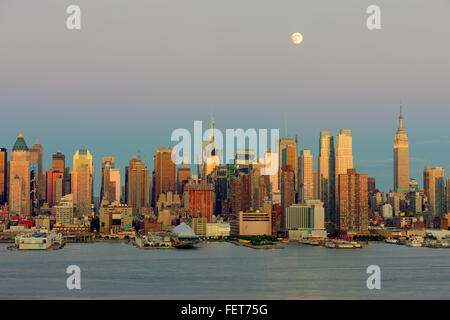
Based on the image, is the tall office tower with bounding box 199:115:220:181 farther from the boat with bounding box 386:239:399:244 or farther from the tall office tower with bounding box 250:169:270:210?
the boat with bounding box 386:239:399:244

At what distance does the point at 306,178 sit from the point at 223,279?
229ft

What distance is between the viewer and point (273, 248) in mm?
54188

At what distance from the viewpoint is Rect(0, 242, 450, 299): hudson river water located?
2348 cm

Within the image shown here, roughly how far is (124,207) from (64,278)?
5711 cm

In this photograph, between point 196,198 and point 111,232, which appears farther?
point 196,198

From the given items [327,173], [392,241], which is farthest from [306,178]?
[392,241]

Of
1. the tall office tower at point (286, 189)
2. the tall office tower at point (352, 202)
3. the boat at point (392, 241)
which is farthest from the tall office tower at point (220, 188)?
the boat at point (392, 241)

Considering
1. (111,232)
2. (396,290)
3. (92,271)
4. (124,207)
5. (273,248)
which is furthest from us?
(124,207)

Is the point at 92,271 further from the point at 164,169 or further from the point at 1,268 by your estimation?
the point at 164,169

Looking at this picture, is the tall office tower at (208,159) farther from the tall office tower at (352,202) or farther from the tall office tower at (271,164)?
the tall office tower at (352,202)

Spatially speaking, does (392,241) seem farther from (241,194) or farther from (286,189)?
(241,194)

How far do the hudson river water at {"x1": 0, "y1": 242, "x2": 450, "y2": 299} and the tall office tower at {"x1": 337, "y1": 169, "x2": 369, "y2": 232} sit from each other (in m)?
38.0

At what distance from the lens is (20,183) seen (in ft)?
300
